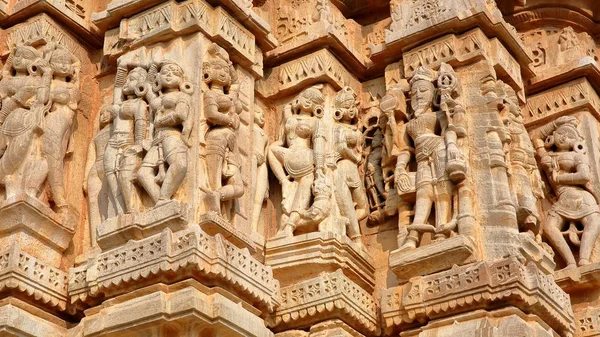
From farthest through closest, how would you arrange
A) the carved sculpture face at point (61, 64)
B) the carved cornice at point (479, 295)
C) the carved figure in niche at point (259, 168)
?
the carved figure in niche at point (259, 168), the carved sculpture face at point (61, 64), the carved cornice at point (479, 295)

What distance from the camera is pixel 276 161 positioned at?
35.3 ft

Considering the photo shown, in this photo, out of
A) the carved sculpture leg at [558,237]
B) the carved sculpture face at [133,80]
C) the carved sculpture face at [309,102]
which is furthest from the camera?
the carved sculpture leg at [558,237]

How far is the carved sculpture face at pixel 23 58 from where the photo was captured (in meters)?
10.3

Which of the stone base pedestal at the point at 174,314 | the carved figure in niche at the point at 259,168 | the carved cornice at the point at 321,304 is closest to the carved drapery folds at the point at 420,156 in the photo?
the carved cornice at the point at 321,304

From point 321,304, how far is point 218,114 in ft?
6.40

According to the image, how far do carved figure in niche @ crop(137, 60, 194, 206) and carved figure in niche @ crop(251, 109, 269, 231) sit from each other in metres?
1.27

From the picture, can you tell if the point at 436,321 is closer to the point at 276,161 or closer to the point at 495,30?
the point at 276,161

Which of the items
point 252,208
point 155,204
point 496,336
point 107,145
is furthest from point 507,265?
point 107,145

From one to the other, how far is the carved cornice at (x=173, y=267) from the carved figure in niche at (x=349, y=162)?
5.22 ft

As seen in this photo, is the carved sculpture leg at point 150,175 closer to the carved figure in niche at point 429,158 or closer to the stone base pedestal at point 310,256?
the stone base pedestal at point 310,256

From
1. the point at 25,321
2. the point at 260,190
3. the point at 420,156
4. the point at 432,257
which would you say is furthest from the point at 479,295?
the point at 25,321

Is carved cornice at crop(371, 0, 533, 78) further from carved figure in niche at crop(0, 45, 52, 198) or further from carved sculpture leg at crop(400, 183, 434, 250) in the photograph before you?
carved figure in niche at crop(0, 45, 52, 198)

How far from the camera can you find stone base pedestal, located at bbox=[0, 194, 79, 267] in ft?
30.8

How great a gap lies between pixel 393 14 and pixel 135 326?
4815mm
